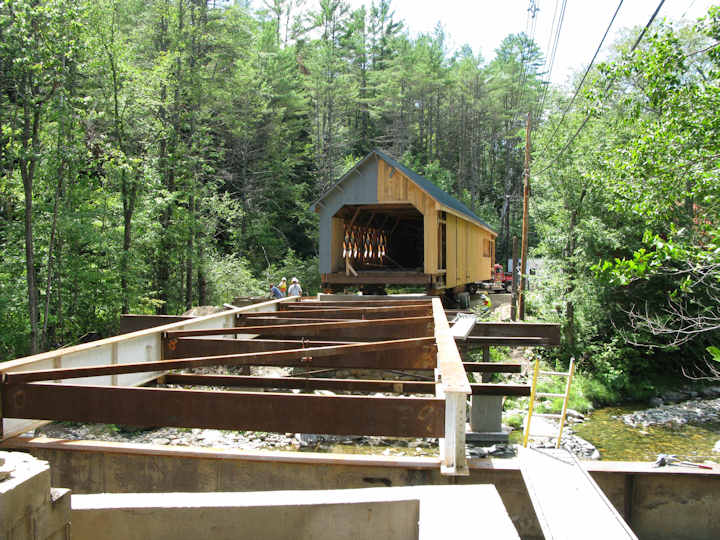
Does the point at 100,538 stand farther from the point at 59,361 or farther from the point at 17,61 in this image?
the point at 17,61

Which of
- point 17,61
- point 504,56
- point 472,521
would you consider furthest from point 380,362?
point 504,56

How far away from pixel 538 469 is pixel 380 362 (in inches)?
89.0

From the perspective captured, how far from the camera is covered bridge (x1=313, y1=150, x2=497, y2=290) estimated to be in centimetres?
1514

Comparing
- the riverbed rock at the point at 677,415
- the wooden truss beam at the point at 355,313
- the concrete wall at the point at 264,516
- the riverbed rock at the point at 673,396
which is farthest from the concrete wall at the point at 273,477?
the riverbed rock at the point at 673,396

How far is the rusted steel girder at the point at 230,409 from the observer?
326cm

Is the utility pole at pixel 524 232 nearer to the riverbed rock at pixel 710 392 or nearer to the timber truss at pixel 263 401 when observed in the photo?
the riverbed rock at pixel 710 392

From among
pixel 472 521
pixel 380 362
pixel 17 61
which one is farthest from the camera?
pixel 17 61

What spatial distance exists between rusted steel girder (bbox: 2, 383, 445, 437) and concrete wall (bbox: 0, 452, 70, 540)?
1440 mm

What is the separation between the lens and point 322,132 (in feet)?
120

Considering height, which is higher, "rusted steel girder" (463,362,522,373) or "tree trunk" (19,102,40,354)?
"tree trunk" (19,102,40,354)

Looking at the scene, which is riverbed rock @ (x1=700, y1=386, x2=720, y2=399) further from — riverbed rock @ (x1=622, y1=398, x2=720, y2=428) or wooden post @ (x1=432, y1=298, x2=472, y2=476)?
wooden post @ (x1=432, y1=298, x2=472, y2=476)

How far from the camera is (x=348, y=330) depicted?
23.6ft

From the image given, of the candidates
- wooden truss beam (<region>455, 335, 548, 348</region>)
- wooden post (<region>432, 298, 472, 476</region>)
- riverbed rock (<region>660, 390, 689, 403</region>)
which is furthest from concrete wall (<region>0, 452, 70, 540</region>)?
riverbed rock (<region>660, 390, 689, 403</region>)

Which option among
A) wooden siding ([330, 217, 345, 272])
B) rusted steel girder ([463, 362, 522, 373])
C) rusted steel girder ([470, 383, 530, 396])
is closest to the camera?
rusted steel girder ([470, 383, 530, 396])
